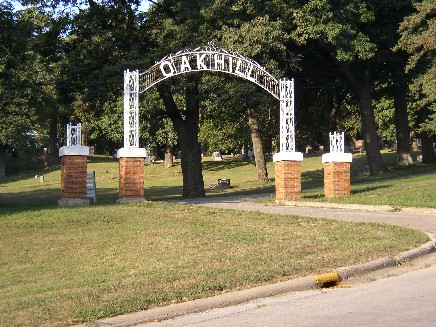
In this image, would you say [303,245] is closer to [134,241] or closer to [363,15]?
[134,241]

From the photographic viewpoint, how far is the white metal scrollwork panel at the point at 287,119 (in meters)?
22.2

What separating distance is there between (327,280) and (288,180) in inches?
484

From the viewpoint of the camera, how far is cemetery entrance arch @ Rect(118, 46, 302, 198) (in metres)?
21.7

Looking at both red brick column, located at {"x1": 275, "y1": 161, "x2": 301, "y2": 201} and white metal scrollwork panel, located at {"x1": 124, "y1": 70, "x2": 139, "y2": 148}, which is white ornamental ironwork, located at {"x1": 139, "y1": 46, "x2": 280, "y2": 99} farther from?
red brick column, located at {"x1": 275, "y1": 161, "x2": 301, "y2": 201}

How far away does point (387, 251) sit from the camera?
11.6 m

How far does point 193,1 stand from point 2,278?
17.8m

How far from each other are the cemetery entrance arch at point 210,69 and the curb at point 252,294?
11.1m

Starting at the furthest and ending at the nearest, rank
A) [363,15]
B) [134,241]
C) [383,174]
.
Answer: [383,174]
[363,15]
[134,241]

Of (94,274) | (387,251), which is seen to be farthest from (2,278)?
(387,251)

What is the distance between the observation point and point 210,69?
22.9 meters

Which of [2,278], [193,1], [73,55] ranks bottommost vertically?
[2,278]

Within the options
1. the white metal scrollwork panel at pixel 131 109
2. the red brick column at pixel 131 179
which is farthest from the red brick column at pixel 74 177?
the white metal scrollwork panel at pixel 131 109

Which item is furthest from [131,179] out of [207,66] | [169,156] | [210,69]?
[169,156]

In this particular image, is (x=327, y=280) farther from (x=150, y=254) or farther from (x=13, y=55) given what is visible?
(x=13, y=55)
